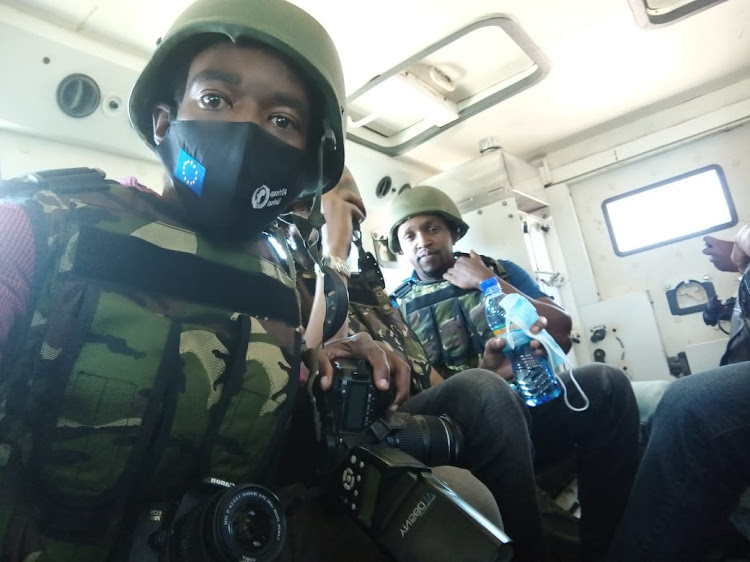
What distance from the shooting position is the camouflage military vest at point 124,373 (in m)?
0.64

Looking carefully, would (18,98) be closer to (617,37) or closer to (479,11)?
(479,11)

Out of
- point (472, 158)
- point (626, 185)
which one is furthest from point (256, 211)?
point (626, 185)

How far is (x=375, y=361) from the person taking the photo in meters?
A: 1.08

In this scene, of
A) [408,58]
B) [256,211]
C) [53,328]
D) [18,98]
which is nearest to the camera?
[53,328]

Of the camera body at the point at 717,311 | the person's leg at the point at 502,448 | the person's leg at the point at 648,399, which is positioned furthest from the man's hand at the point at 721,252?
the person's leg at the point at 502,448

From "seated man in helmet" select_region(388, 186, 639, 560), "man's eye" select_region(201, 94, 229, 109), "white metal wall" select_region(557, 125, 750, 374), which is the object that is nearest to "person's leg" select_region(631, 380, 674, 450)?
"seated man in helmet" select_region(388, 186, 639, 560)

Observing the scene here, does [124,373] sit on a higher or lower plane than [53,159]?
lower

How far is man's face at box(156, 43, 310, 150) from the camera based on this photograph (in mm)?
929

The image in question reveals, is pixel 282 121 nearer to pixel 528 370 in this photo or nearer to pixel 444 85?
pixel 528 370

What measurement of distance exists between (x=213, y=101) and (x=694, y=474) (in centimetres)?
121

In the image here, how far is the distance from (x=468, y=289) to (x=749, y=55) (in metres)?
2.15

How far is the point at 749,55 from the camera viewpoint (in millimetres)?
2666

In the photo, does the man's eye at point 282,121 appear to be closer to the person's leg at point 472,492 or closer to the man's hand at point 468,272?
the person's leg at point 472,492

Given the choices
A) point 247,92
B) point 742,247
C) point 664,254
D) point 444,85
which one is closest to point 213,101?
point 247,92
